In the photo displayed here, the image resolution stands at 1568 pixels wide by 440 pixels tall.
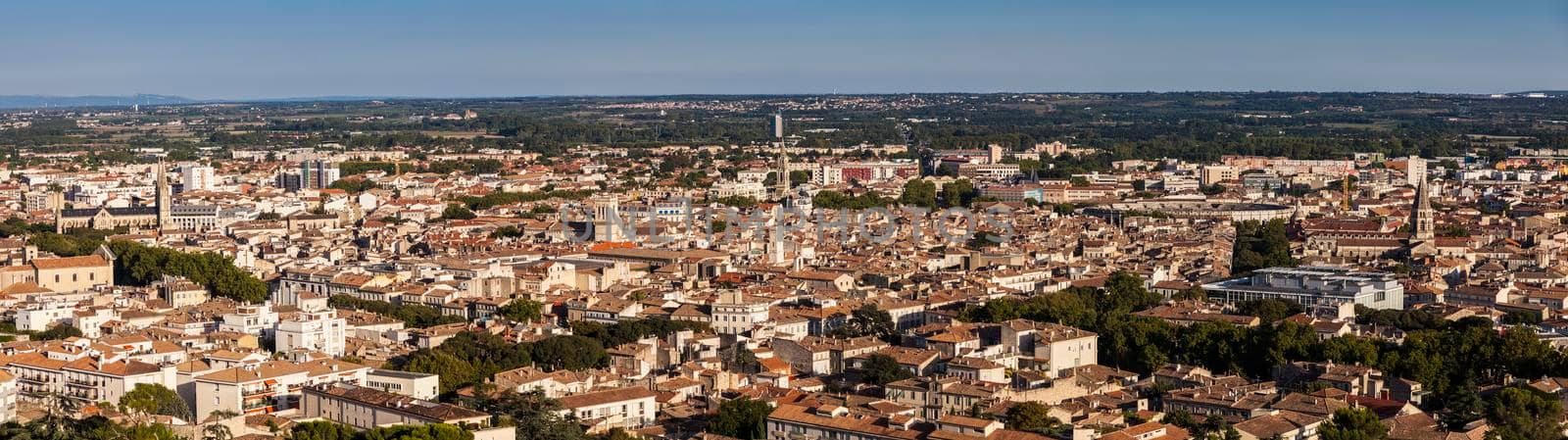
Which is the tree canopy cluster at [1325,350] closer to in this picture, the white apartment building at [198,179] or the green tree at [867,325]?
the green tree at [867,325]

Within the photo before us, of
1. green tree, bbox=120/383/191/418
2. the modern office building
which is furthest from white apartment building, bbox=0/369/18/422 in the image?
the modern office building

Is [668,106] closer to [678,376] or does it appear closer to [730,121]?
[730,121]

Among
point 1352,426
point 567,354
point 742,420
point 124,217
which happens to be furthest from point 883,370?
point 124,217

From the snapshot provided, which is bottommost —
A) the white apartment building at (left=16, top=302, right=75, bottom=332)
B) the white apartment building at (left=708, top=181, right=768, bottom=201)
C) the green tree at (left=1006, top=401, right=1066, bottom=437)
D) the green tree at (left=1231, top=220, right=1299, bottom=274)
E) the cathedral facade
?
the white apartment building at (left=708, top=181, right=768, bottom=201)

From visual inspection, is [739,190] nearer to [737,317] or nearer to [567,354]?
[737,317]

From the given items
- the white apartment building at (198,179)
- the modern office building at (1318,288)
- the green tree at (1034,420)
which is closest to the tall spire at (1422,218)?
the modern office building at (1318,288)

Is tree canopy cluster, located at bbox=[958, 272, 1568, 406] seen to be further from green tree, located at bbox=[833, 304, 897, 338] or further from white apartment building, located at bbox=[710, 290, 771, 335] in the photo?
white apartment building, located at bbox=[710, 290, 771, 335]

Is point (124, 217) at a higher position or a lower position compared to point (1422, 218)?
lower
